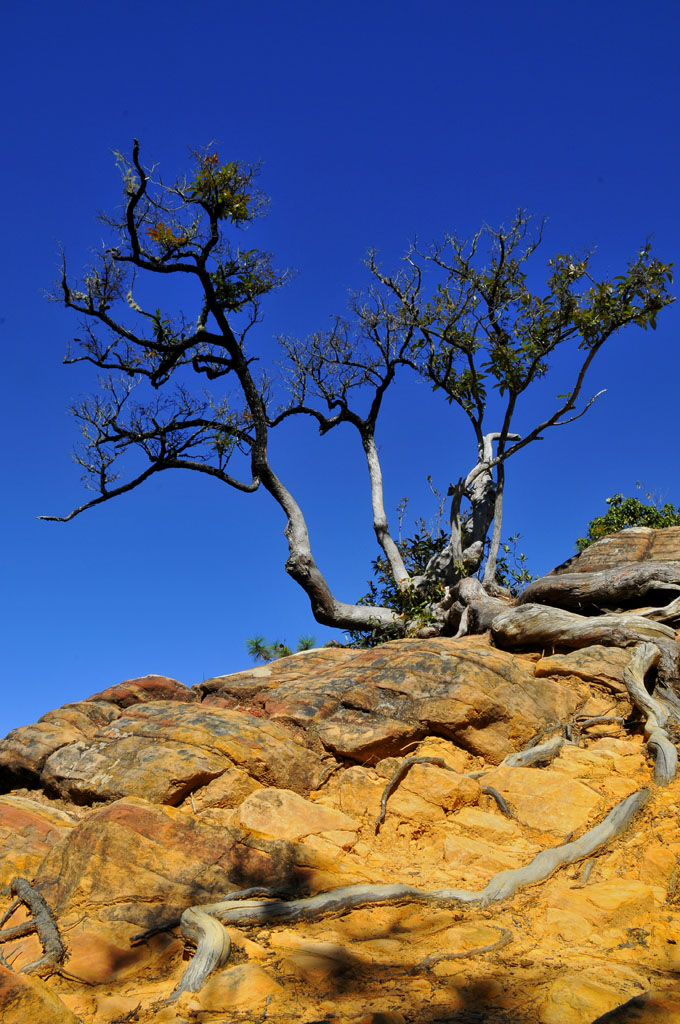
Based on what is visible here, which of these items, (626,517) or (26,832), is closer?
(26,832)

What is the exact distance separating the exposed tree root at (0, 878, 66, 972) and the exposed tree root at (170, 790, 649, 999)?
0.72 metres

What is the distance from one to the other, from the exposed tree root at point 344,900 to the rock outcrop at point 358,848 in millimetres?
17

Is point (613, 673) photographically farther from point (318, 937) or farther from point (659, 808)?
point (318, 937)

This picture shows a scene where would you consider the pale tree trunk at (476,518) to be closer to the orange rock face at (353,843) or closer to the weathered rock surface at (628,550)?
the weathered rock surface at (628,550)

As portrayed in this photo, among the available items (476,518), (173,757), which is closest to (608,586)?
(476,518)

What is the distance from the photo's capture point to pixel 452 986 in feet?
11.6

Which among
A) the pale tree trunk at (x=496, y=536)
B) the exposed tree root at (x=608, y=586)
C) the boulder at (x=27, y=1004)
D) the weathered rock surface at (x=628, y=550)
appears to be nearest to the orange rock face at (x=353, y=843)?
the boulder at (x=27, y=1004)

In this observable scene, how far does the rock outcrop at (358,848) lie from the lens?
360 centimetres

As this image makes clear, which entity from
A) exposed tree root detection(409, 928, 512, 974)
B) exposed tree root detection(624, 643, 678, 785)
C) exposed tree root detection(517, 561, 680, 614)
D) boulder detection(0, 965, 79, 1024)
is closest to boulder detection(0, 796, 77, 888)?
boulder detection(0, 965, 79, 1024)

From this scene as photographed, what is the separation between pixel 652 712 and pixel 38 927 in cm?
537

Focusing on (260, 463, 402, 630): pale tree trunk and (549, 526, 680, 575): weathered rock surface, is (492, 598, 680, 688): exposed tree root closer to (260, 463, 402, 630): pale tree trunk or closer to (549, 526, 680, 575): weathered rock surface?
(549, 526, 680, 575): weathered rock surface

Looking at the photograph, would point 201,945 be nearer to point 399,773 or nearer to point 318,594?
point 399,773

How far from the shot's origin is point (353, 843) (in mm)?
5645

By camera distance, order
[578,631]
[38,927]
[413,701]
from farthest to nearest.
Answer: [578,631] < [413,701] < [38,927]
